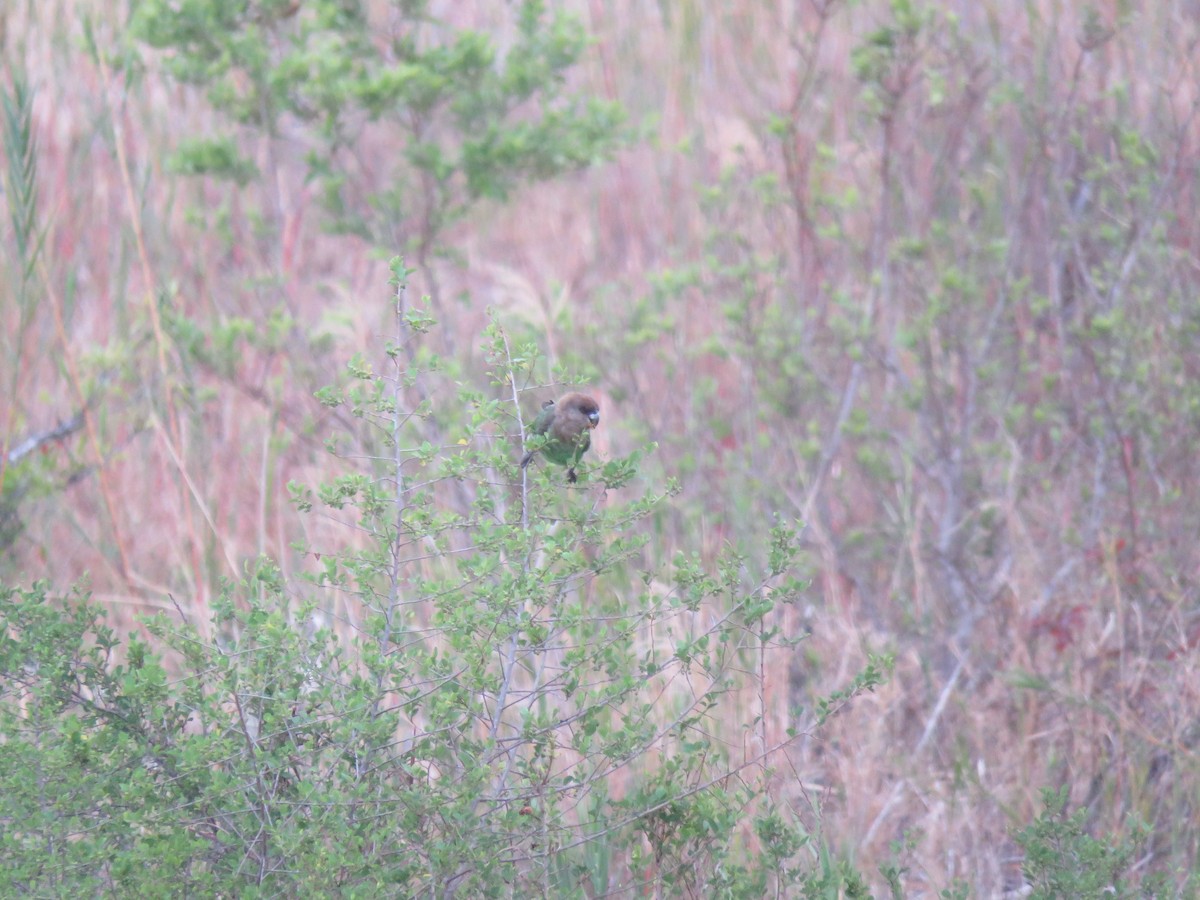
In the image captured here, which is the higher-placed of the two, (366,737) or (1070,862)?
(366,737)

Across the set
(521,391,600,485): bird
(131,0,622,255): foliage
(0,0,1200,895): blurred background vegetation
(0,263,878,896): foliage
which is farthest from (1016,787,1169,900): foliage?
(131,0,622,255): foliage

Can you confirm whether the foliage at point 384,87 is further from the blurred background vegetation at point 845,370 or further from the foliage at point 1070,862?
the foliage at point 1070,862

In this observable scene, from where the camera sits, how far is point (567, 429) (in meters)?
2.89

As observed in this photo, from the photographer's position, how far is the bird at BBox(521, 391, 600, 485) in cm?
264

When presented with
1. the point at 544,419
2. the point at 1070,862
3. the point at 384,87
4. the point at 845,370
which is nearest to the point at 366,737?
the point at 544,419

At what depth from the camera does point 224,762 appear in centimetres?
242

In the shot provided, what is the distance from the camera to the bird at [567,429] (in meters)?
2.64

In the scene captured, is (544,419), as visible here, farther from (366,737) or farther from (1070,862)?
(1070,862)

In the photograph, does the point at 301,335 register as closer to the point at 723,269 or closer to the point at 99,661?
the point at 723,269

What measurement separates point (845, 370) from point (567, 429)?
10.4ft

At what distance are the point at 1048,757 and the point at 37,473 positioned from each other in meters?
3.30

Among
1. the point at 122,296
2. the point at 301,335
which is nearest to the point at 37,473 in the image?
the point at 122,296

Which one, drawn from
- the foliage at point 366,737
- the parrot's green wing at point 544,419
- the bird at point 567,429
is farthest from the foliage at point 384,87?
the foliage at point 366,737

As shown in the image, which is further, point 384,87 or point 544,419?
point 384,87
